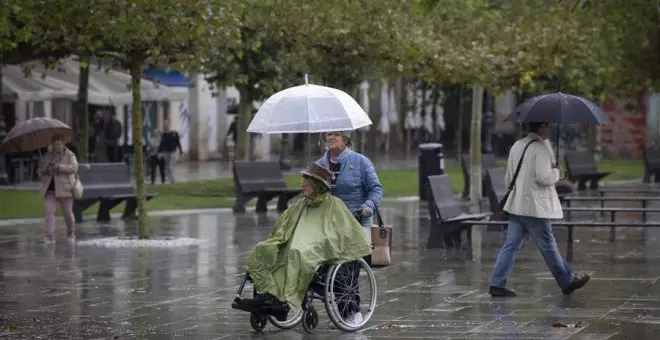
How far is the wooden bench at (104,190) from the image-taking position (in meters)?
25.4

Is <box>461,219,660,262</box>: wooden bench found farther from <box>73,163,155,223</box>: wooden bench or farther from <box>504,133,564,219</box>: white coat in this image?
<box>73,163,155,223</box>: wooden bench

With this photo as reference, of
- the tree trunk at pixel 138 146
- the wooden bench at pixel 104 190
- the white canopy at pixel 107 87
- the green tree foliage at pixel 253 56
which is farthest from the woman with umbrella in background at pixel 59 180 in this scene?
the white canopy at pixel 107 87

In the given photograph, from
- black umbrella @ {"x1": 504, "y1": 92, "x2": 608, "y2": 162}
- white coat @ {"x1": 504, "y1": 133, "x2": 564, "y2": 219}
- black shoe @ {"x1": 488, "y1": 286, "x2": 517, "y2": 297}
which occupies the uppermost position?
black umbrella @ {"x1": 504, "y1": 92, "x2": 608, "y2": 162}

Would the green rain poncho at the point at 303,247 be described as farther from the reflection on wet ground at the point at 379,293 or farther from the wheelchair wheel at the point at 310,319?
the reflection on wet ground at the point at 379,293

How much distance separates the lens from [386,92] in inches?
2461

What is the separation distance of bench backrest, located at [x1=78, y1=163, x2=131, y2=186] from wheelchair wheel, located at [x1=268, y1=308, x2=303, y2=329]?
551 inches

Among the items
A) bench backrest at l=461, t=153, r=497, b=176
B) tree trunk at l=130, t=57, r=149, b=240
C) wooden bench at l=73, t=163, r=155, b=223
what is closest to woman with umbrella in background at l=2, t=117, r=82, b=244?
Answer: tree trunk at l=130, t=57, r=149, b=240

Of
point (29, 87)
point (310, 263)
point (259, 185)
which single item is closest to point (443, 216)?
point (310, 263)

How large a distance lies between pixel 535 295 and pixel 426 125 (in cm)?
4802

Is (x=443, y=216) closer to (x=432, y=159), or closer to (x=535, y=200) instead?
(x=535, y=200)

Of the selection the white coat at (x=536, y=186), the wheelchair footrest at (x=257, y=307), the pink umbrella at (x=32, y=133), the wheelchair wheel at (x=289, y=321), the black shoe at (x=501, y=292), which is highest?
the pink umbrella at (x=32, y=133)

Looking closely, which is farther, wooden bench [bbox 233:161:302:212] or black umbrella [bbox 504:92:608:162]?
wooden bench [bbox 233:161:302:212]

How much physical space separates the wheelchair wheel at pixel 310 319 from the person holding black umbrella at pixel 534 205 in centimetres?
283

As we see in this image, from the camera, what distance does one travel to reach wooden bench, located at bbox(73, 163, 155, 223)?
25.4 m
